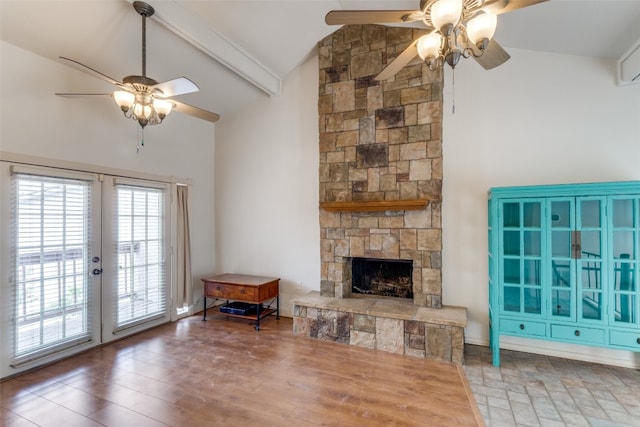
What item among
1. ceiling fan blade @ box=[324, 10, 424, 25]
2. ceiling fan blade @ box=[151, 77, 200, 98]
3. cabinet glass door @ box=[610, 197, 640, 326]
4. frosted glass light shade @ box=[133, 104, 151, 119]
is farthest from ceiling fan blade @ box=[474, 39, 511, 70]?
frosted glass light shade @ box=[133, 104, 151, 119]

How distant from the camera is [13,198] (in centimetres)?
298

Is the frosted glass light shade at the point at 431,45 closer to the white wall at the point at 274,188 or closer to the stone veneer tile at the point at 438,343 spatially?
the white wall at the point at 274,188

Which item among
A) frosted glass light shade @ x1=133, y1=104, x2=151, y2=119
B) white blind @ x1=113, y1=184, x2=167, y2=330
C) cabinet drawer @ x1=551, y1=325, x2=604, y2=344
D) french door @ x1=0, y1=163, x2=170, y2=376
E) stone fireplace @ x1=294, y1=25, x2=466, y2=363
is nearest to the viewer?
frosted glass light shade @ x1=133, y1=104, x2=151, y2=119

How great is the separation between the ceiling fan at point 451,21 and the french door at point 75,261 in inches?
135

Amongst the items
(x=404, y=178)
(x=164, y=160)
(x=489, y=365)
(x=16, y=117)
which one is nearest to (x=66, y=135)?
(x=16, y=117)

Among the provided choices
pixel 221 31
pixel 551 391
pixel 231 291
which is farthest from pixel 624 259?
pixel 221 31

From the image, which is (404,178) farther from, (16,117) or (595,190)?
(16,117)

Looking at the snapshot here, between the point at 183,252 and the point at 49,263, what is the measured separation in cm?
170

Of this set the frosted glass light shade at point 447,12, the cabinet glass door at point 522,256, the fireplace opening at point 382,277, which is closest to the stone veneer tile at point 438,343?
the cabinet glass door at point 522,256

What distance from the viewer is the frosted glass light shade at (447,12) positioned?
173 centimetres

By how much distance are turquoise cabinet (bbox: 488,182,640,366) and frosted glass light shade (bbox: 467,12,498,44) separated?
183 centimetres

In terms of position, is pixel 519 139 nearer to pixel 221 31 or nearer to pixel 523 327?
pixel 523 327

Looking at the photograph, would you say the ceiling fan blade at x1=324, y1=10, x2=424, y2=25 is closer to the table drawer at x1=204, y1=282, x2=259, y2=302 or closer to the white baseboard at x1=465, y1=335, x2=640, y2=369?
the table drawer at x1=204, y1=282, x2=259, y2=302

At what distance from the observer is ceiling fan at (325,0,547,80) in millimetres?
1766
